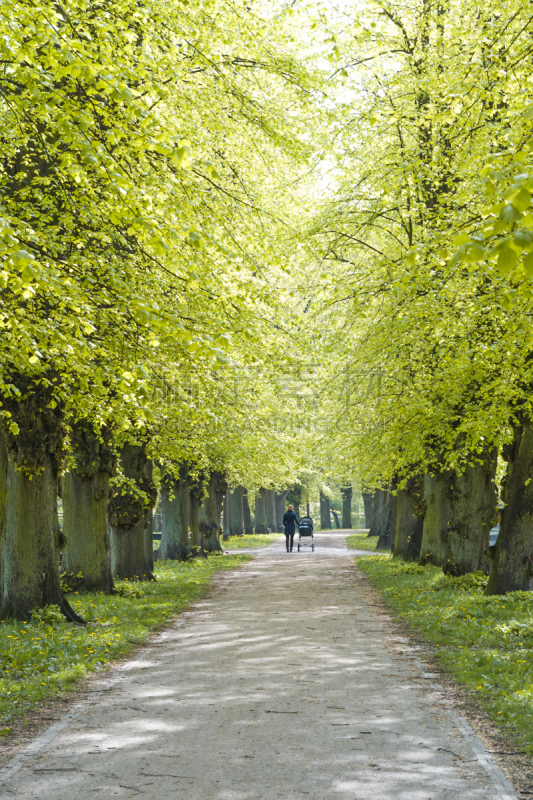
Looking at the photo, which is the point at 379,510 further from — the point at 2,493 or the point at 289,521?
the point at 2,493

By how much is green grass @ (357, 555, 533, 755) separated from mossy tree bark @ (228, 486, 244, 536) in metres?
27.4

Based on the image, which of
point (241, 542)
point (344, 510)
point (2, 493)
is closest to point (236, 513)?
point (241, 542)

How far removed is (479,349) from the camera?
1117cm

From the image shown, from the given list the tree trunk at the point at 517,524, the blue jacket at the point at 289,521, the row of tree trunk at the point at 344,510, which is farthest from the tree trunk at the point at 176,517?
the row of tree trunk at the point at 344,510

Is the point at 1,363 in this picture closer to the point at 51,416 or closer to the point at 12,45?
the point at 51,416

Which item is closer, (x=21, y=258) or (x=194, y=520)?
(x=21, y=258)

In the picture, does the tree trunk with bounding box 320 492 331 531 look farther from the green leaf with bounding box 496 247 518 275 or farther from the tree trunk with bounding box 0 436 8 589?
the green leaf with bounding box 496 247 518 275

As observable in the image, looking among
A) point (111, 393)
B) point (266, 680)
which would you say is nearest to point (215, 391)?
point (111, 393)

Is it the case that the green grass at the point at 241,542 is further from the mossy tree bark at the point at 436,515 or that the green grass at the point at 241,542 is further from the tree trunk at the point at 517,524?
the tree trunk at the point at 517,524

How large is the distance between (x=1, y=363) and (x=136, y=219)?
327 centimetres

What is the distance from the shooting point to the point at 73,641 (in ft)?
32.3

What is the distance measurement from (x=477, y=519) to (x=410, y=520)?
754 cm

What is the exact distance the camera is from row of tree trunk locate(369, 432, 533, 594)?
12.9m

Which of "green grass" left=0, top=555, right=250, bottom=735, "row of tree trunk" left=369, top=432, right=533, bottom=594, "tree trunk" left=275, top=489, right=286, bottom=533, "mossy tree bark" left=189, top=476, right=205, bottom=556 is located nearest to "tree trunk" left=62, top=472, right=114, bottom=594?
"green grass" left=0, top=555, right=250, bottom=735
